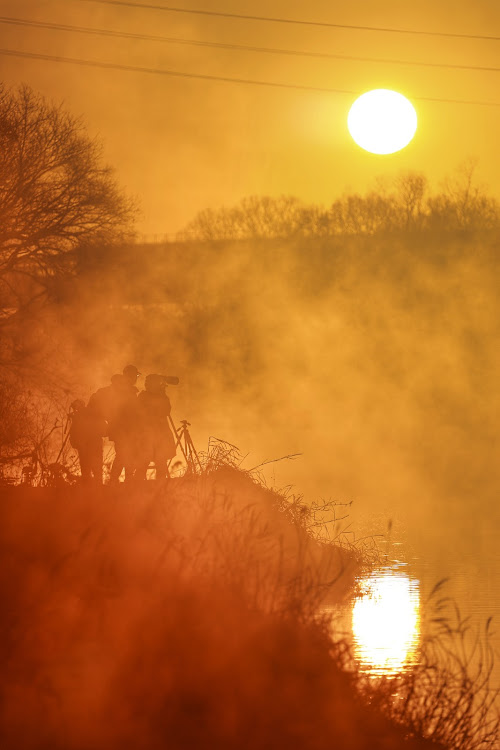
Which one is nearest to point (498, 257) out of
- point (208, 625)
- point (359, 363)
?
point (359, 363)

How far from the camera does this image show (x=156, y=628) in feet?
28.8

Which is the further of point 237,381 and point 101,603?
point 237,381

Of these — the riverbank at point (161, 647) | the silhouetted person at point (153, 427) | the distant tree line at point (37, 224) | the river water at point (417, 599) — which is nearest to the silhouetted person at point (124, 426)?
the silhouetted person at point (153, 427)

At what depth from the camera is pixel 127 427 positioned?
15.4m

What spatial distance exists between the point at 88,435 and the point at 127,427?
557 mm

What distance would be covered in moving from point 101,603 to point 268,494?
289 inches

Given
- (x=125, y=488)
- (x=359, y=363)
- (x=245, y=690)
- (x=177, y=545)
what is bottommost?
(x=245, y=690)

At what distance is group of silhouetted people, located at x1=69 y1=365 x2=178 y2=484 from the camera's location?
14828mm

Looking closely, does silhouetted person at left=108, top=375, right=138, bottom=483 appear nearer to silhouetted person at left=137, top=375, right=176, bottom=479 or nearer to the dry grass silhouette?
silhouetted person at left=137, top=375, right=176, bottom=479

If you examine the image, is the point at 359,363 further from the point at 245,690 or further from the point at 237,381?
the point at 245,690

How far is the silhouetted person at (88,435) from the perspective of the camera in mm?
14883

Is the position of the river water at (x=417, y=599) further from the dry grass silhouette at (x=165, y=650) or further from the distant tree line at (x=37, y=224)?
the distant tree line at (x=37, y=224)

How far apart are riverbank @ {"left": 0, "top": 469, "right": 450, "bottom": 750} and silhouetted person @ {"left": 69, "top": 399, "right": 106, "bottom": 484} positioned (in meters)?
3.81

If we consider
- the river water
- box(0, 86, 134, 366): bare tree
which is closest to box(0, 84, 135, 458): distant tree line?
box(0, 86, 134, 366): bare tree
